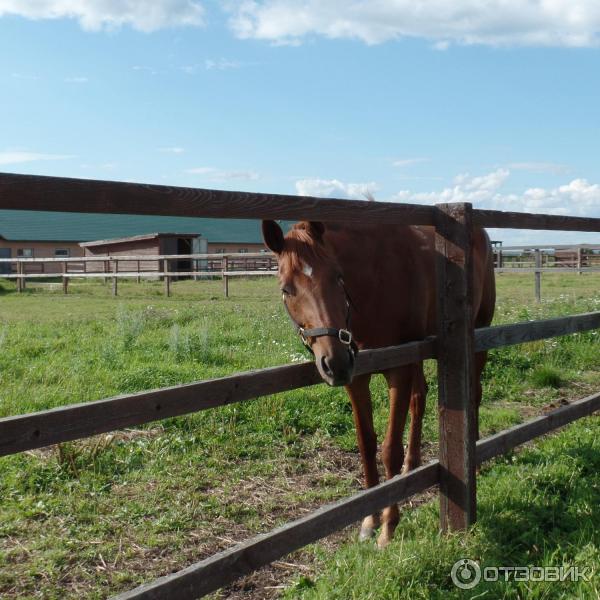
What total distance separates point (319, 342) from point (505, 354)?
17.7ft

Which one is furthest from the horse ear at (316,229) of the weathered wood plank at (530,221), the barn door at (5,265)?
the barn door at (5,265)

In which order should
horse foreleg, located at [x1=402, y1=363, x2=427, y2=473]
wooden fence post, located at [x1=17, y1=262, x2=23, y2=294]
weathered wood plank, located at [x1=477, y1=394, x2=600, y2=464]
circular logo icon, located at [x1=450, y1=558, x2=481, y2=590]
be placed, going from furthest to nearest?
wooden fence post, located at [x1=17, y1=262, x2=23, y2=294]
horse foreleg, located at [x1=402, y1=363, x2=427, y2=473]
weathered wood plank, located at [x1=477, y1=394, x2=600, y2=464]
circular logo icon, located at [x1=450, y1=558, x2=481, y2=590]

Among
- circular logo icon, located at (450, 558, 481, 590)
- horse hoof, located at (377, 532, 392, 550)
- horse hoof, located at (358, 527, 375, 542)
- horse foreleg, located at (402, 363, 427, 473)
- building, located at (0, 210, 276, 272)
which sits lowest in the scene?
horse hoof, located at (358, 527, 375, 542)

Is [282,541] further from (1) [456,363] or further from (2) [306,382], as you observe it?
(1) [456,363]

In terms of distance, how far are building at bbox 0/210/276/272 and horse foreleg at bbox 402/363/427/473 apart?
2973 centimetres

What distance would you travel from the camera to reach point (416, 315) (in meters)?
3.99

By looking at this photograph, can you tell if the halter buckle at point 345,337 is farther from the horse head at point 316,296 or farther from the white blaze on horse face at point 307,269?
the white blaze on horse face at point 307,269

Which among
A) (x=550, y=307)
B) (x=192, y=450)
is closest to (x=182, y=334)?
(x=192, y=450)

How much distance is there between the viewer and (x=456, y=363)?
3311mm

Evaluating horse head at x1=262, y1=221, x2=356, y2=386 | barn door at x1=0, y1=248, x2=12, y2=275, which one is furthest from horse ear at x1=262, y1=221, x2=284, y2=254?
barn door at x1=0, y1=248, x2=12, y2=275

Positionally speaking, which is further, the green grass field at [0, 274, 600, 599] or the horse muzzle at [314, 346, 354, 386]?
the green grass field at [0, 274, 600, 599]

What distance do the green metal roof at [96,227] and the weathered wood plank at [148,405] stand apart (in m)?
39.8

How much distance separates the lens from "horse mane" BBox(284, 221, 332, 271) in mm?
2881

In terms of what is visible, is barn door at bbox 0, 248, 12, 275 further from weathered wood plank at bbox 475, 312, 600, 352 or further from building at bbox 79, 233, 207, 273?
weathered wood plank at bbox 475, 312, 600, 352
